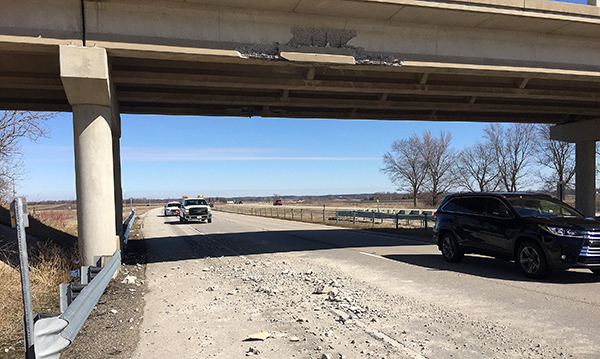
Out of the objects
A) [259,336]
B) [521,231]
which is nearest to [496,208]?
[521,231]

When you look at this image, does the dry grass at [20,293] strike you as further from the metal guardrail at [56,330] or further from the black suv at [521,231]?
the black suv at [521,231]

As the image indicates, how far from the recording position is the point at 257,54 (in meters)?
10.4

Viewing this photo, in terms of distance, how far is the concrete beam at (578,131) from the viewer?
20.4m

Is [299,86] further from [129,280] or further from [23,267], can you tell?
[23,267]

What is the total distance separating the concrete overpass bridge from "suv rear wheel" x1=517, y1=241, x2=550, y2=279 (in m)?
5.70

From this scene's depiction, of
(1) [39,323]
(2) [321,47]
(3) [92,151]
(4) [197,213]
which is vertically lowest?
(4) [197,213]

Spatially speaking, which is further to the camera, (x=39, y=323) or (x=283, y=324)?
(x=283, y=324)

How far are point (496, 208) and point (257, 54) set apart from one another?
22.7 ft

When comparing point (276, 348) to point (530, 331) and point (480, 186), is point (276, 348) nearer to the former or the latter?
point (530, 331)

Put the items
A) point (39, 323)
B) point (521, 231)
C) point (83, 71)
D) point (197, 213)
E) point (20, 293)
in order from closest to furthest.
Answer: point (39, 323) → point (20, 293) → point (521, 231) → point (83, 71) → point (197, 213)

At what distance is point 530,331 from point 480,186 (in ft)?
171

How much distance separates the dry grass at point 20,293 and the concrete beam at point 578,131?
2308 cm

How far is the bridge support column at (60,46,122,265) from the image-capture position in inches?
360

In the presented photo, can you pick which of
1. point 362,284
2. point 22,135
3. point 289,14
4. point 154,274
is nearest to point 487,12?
point 289,14
